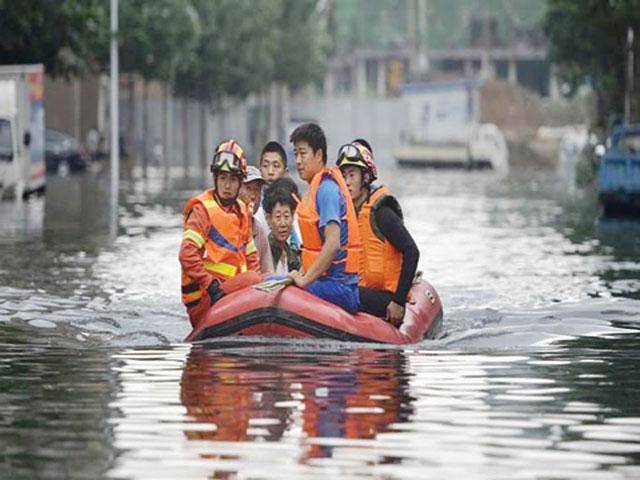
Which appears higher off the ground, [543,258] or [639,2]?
[639,2]

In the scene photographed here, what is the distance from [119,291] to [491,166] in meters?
78.1

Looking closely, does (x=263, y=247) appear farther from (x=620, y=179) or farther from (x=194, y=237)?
(x=620, y=179)

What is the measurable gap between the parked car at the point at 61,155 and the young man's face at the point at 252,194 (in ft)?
208

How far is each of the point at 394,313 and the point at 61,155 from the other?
Answer: 6552 cm

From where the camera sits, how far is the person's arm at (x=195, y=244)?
16906 mm

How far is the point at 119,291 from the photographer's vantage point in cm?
2367

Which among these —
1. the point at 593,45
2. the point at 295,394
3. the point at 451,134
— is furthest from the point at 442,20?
the point at 295,394

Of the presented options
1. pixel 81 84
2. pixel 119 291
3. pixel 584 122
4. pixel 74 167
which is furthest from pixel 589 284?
pixel 584 122

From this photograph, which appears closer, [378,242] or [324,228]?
[324,228]

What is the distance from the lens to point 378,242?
1734 cm

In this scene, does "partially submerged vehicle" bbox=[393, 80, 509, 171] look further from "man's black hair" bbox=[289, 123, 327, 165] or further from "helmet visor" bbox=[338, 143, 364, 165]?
"man's black hair" bbox=[289, 123, 327, 165]

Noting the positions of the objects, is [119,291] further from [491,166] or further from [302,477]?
[491,166]

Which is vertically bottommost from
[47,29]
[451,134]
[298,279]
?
[451,134]

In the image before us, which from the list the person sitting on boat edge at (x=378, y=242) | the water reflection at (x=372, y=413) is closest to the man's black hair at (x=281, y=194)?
the person sitting on boat edge at (x=378, y=242)
